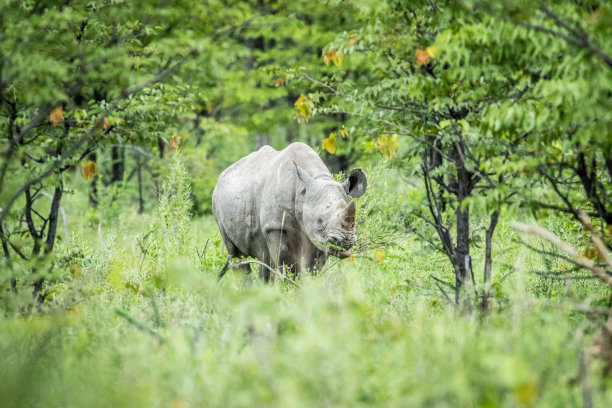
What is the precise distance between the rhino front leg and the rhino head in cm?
31

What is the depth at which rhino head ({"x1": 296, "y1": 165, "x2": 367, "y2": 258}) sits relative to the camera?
596 cm

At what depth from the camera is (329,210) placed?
239 inches

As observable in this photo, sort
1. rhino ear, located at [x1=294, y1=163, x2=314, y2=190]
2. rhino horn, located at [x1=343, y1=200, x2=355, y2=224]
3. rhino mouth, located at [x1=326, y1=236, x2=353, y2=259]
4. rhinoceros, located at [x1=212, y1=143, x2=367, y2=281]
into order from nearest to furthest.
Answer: rhino horn, located at [x1=343, y1=200, x2=355, y2=224] < rhino mouth, located at [x1=326, y1=236, x2=353, y2=259] < rhinoceros, located at [x1=212, y1=143, x2=367, y2=281] < rhino ear, located at [x1=294, y1=163, x2=314, y2=190]

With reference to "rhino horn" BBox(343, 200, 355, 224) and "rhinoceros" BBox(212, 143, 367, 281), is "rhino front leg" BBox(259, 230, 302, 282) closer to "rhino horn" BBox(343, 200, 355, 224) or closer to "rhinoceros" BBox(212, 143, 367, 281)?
"rhinoceros" BBox(212, 143, 367, 281)

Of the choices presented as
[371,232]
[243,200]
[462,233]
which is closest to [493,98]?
[462,233]

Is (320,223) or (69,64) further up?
(69,64)

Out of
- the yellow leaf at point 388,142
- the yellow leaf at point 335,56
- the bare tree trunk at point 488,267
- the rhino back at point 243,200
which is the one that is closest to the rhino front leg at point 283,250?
the rhino back at point 243,200

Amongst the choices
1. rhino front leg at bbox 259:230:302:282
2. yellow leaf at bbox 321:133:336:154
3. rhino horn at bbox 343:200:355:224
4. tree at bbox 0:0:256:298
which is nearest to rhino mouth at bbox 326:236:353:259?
rhino horn at bbox 343:200:355:224

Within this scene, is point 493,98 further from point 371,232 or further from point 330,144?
point 371,232

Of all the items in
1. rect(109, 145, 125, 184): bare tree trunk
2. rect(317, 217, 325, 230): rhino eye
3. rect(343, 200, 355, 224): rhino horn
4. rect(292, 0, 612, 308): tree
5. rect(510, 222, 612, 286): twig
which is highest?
rect(292, 0, 612, 308): tree

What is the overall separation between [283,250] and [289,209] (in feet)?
1.43

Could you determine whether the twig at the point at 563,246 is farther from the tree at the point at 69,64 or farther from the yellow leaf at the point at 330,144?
the tree at the point at 69,64

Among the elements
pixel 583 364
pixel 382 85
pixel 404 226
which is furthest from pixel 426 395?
pixel 382 85

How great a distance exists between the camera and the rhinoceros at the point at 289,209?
608 centimetres
